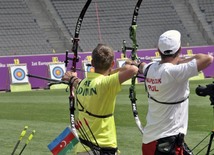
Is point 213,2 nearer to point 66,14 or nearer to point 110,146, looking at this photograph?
point 66,14

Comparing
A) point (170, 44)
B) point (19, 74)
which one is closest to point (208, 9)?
point (19, 74)

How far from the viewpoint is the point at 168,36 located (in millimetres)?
4758

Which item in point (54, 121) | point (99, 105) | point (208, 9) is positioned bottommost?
point (54, 121)

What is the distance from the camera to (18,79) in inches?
986

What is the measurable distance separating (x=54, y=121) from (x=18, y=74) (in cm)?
1221

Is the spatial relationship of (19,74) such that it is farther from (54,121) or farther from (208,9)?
(208,9)

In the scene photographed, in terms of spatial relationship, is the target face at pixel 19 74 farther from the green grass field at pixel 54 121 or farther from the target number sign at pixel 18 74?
the green grass field at pixel 54 121

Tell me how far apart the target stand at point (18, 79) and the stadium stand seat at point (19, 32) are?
24.3 ft

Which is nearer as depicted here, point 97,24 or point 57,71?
point 57,71

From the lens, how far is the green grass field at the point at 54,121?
9.45m

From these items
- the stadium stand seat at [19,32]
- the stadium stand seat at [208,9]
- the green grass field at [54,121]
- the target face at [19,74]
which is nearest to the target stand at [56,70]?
the target face at [19,74]

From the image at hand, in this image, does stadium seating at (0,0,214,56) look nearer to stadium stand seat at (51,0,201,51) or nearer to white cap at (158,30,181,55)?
stadium stand seat at (51,0,201,51)

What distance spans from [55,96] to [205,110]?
299 inches

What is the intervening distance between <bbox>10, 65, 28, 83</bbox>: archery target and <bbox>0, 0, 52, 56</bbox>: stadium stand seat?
24.3 feet
